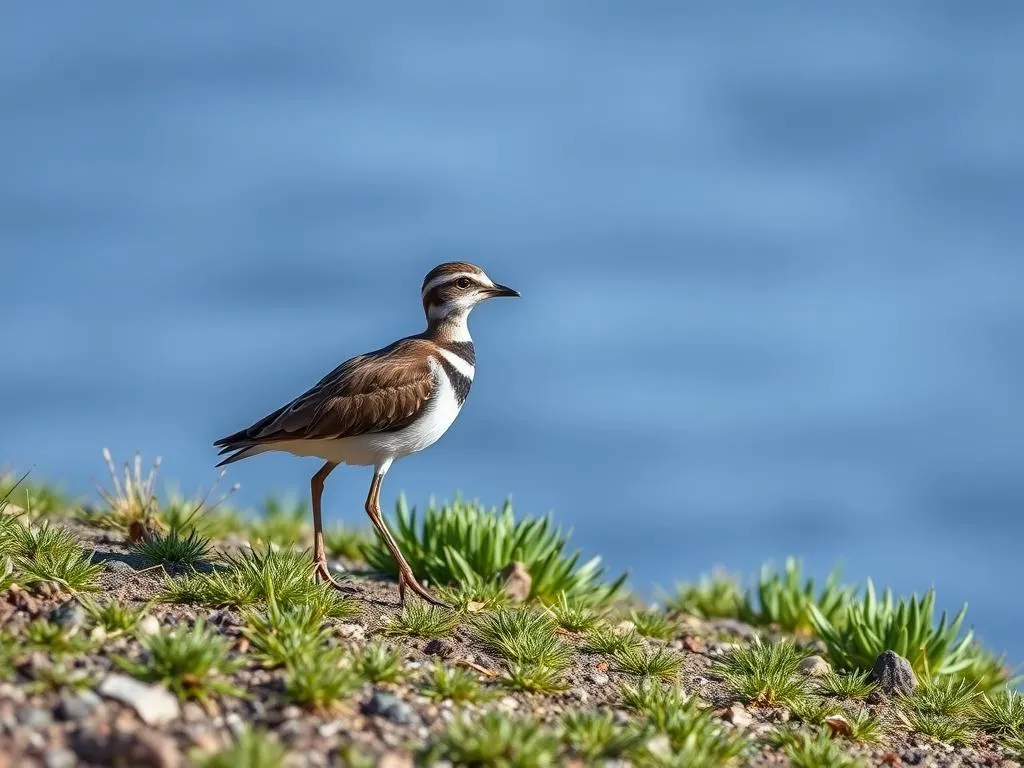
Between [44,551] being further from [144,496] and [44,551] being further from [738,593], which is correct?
[738,593]

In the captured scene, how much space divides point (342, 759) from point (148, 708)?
1.08 metres

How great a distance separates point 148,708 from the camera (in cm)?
611

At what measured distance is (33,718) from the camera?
5.95 meters

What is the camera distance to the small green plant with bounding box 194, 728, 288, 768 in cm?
529

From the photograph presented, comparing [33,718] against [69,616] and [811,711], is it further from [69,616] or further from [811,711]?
[811,711]

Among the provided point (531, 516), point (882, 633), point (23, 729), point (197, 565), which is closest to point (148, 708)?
point (23, 729)

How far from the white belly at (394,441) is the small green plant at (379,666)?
2.58m

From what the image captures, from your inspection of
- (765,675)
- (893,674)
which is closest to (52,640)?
(765,675)

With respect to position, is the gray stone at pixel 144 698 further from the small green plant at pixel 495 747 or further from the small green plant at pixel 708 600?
the small green plant at pixel 708 600

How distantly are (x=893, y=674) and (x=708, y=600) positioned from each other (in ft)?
13.2

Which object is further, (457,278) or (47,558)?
(457,278)

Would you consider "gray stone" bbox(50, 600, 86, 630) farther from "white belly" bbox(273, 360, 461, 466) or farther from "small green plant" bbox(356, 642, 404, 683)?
"white belly" bbox(273, 360, 461, 466)

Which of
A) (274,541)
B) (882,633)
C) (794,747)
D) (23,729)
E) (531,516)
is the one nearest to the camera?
(23,729)

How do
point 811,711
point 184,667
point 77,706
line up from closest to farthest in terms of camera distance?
point 77,706, point 184,667, point 811,711
